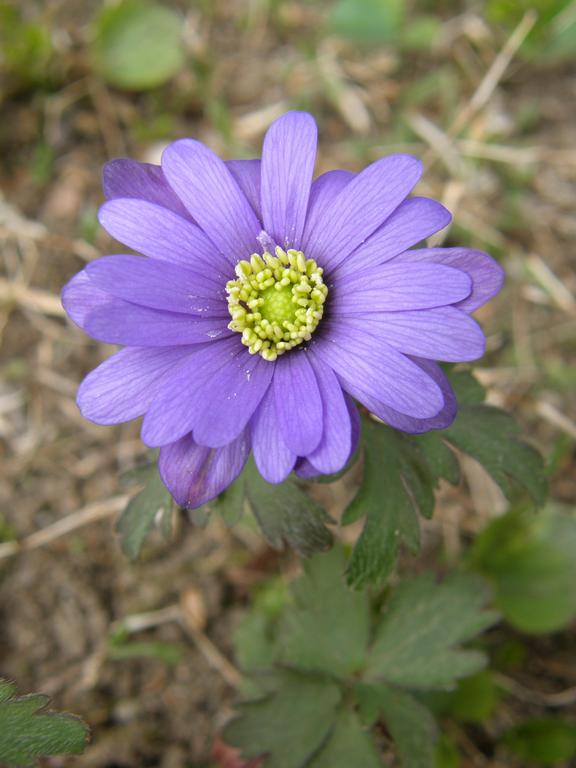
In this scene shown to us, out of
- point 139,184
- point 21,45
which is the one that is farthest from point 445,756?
point 21,45

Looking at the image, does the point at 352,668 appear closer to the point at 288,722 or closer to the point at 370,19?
the point at 288,722

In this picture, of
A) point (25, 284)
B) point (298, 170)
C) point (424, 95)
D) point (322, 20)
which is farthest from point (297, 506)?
point (322, 20)

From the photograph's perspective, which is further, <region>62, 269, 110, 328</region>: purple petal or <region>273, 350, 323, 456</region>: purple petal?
<region>62, 269, 110, 328</region>: purple petal

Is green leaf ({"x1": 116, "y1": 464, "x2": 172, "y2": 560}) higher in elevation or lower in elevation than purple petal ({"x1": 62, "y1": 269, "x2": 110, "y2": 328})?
lower

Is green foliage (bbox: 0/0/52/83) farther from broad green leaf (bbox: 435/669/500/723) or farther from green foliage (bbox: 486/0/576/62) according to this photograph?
broad green leaf (bbox: 435/669/500/723)

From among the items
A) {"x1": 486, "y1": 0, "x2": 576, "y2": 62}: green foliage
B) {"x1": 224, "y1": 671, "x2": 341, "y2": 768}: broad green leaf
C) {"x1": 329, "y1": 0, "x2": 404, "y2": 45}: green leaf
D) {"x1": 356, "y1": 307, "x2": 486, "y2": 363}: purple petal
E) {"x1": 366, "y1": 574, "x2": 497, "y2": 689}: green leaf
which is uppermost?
{"x1": 329, "y1": 0, "x2": 404, "y2": 45}: green leaf

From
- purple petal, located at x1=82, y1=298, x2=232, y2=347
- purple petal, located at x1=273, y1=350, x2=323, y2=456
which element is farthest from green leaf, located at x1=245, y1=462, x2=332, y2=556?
purple petal, located at x1=82, y1=298, x2=232, y2=347

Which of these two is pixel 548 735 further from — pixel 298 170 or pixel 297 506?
pixel 298 170

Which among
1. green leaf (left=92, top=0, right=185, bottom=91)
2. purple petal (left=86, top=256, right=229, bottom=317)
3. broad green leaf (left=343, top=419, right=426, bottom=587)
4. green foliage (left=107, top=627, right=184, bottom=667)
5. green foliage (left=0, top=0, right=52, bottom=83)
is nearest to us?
purple petal (left=86, top=256, right=229, bottom=317)
